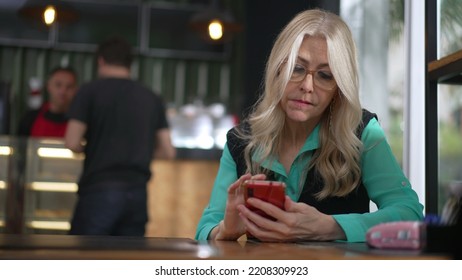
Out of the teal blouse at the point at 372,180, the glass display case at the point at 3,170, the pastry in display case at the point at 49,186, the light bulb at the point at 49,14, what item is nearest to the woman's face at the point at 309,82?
the teal blouse at the point at 372,180

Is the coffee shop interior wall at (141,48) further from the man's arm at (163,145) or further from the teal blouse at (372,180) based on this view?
the teal blouse at (372,180)

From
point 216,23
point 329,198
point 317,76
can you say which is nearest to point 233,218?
point 329,198

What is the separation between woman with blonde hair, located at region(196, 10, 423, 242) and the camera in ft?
5.80

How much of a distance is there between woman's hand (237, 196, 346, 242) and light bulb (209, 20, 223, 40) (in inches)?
168

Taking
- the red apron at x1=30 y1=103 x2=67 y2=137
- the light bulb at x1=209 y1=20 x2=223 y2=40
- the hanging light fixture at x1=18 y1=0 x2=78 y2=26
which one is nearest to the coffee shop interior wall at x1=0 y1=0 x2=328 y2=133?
the light bulb at x1=209 y1=20 x2=223 y2=40

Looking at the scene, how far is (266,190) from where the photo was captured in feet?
4.99

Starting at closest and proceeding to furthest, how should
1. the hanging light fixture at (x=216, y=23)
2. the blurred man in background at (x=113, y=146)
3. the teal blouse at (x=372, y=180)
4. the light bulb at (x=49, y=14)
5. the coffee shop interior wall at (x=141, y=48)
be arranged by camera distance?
the teal blouse at (x=372, y=180) < the blurred man in background at (x=113, y=146) < the light bulb at (x=49, y=14) < the hanging light fixture at (x=216, y=23) < the coffee shop interior wall at (x=141, y=48)

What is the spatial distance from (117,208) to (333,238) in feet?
6.72

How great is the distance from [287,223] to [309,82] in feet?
1.27

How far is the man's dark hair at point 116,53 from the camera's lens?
3678 millimetres

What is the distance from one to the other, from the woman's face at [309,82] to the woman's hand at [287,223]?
0.93 ft

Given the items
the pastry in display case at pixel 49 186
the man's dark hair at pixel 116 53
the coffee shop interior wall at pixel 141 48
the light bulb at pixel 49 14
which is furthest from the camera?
the coffee shop interior wall at pixel 141 48

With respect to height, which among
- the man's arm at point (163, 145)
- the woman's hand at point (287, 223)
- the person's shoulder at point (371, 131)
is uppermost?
the man's arm at point (163, 145)

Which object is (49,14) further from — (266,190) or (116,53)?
(266,190)
